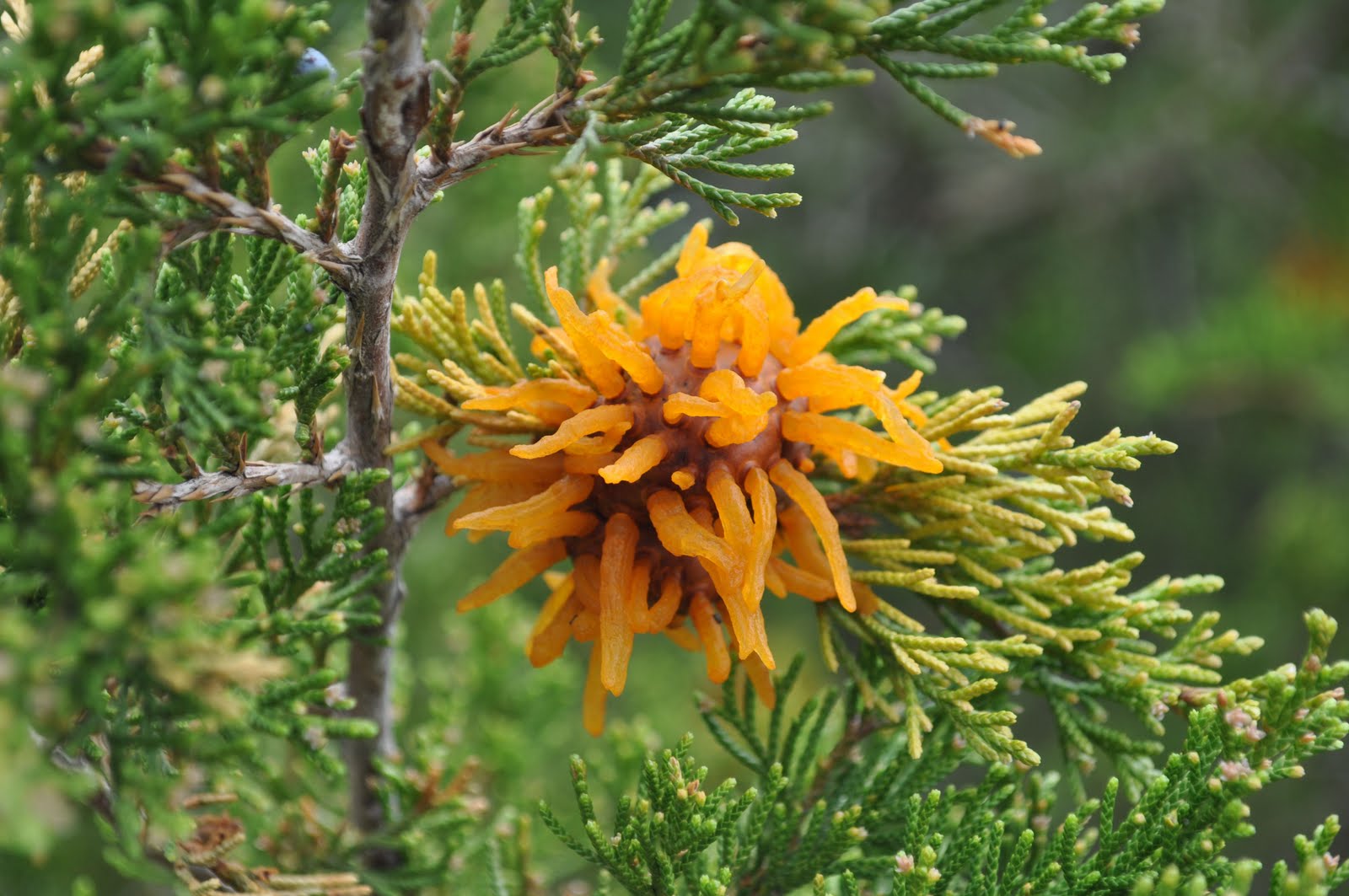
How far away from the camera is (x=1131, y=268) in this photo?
737cm

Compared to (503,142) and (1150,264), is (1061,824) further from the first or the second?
(1150,264)

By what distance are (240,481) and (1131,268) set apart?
22.9 ft

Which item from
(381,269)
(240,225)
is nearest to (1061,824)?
(381,269)

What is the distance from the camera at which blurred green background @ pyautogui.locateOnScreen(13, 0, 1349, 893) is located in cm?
460

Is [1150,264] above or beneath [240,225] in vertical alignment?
beneath

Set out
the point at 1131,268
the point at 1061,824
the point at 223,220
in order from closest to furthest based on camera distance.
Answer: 1. the point at 223,220
2. the point at 1061,824
3. the point at 1131,268

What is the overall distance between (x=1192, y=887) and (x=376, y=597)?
1.56 metres

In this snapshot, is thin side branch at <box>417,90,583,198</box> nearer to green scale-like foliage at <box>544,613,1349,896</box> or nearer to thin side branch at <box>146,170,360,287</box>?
thin side branch at <box>146,170,360,287</box>

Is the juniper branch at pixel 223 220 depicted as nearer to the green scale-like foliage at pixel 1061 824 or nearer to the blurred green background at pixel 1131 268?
the green scale-like foliage at pixel 1061 824

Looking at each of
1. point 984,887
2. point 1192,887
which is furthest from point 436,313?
point 1192,887

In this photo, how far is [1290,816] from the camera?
6.18 meters

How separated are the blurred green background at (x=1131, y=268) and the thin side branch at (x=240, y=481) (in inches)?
61.3

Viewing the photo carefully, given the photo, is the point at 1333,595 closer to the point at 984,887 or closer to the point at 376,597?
the point at 984,887

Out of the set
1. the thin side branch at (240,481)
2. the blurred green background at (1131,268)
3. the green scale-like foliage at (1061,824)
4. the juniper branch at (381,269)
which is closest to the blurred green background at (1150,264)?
the blurred green background at (1131,268)
